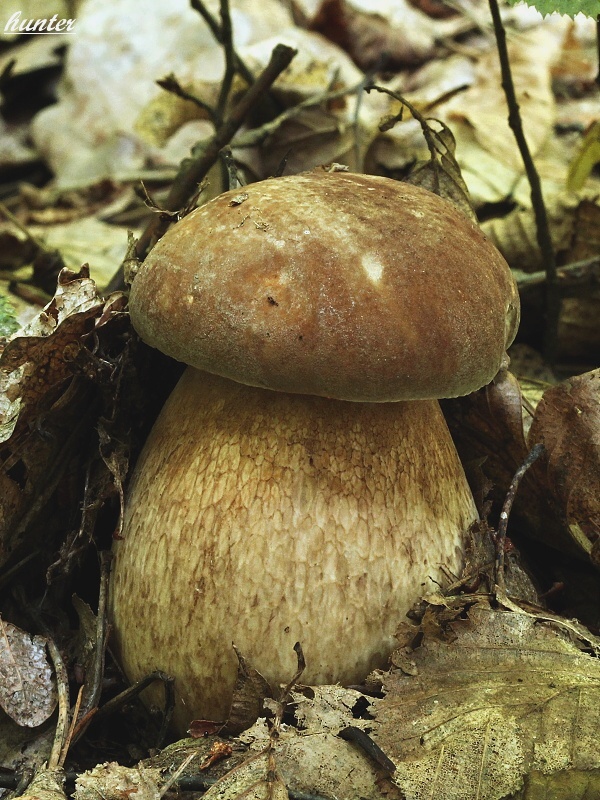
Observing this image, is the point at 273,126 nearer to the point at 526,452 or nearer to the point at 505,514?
the point at 526,452

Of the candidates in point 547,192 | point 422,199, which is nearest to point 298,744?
point 422,199

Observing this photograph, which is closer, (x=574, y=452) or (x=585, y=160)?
(x=574, y=452)

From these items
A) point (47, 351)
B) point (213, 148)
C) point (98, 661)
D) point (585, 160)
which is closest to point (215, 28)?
point (213, 148)

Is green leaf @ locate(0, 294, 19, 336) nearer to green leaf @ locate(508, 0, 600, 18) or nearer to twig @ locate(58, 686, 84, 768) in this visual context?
twig @ locate(58, 686, 84, 768)

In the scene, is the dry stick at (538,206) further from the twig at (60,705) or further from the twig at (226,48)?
the twig at (60,705)

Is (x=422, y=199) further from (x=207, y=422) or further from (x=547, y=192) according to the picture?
(x=547, y=192)

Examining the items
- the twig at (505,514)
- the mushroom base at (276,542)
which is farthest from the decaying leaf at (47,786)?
the twig at (505,514)
